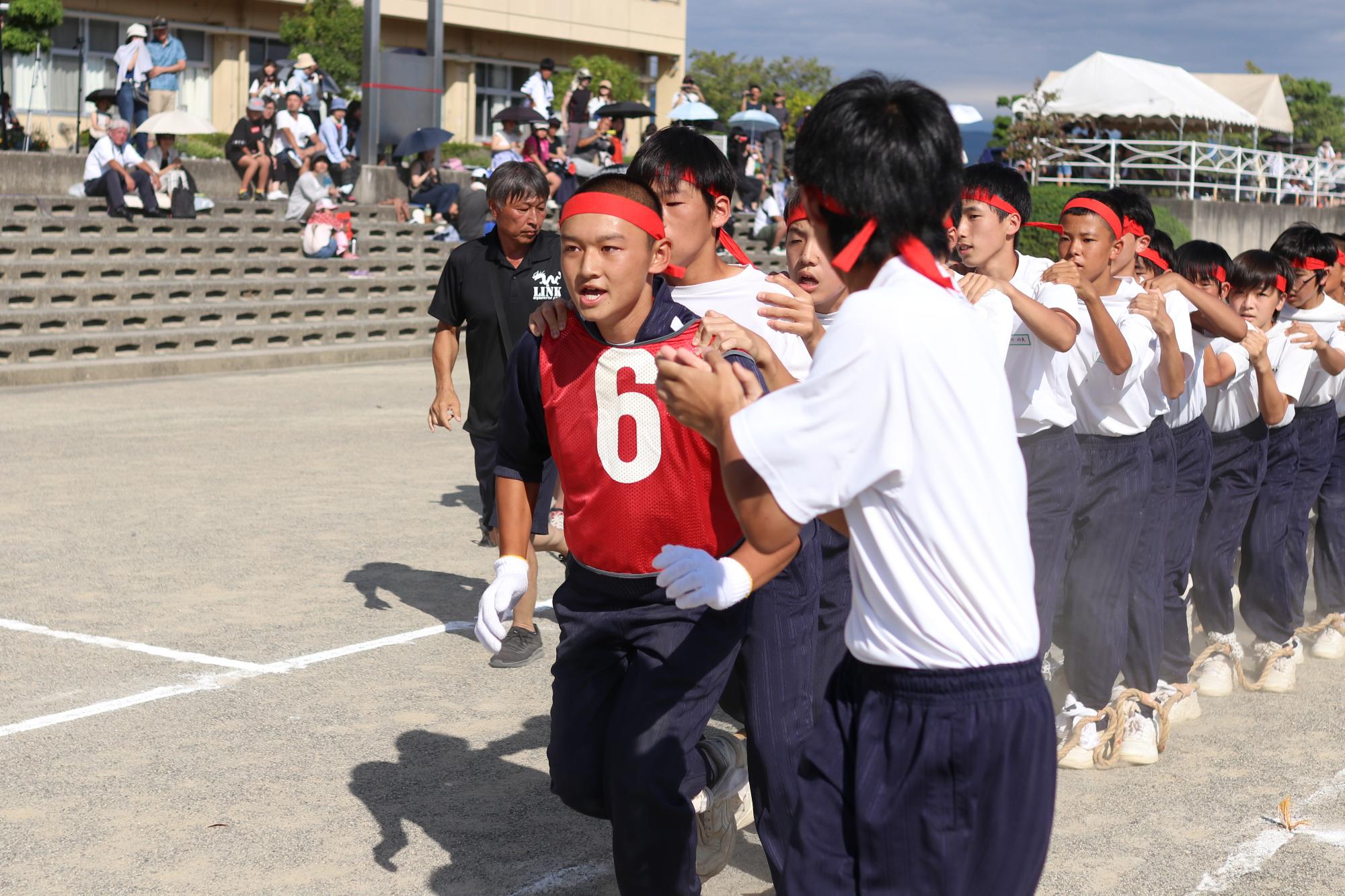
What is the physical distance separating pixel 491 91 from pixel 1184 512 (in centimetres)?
4071

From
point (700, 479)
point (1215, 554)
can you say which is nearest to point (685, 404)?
point (700, 479)

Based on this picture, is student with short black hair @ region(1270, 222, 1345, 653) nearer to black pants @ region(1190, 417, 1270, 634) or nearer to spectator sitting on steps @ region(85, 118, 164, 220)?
black pants @ region(1190, 417, 1270, 634)

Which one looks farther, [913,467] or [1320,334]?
[1320,334]

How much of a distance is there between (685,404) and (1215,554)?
16.6 feet

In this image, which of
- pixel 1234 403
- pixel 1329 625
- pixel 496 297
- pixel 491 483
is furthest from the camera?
pixel 1329 625

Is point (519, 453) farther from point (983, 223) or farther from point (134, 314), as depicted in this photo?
point (134, 314)

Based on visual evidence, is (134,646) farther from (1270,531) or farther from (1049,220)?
(1049,220)

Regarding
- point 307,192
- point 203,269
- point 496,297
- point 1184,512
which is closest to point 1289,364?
point 1184,512

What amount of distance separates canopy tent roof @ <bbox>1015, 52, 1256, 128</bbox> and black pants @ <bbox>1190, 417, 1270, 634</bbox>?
23.5 m

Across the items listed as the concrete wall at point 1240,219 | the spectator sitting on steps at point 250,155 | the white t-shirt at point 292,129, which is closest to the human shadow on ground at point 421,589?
the spectator sitting on steps at point 250,155

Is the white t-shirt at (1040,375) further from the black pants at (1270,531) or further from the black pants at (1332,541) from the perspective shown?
the black pants at (1332,541)

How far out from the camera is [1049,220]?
24766 millimetres

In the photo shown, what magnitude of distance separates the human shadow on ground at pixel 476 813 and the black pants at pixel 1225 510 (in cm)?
328

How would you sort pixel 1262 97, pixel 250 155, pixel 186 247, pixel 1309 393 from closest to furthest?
1. pixel 1309 393
2. pixel 186 247
3. pixel 250 155
4. pixel 1262 97
